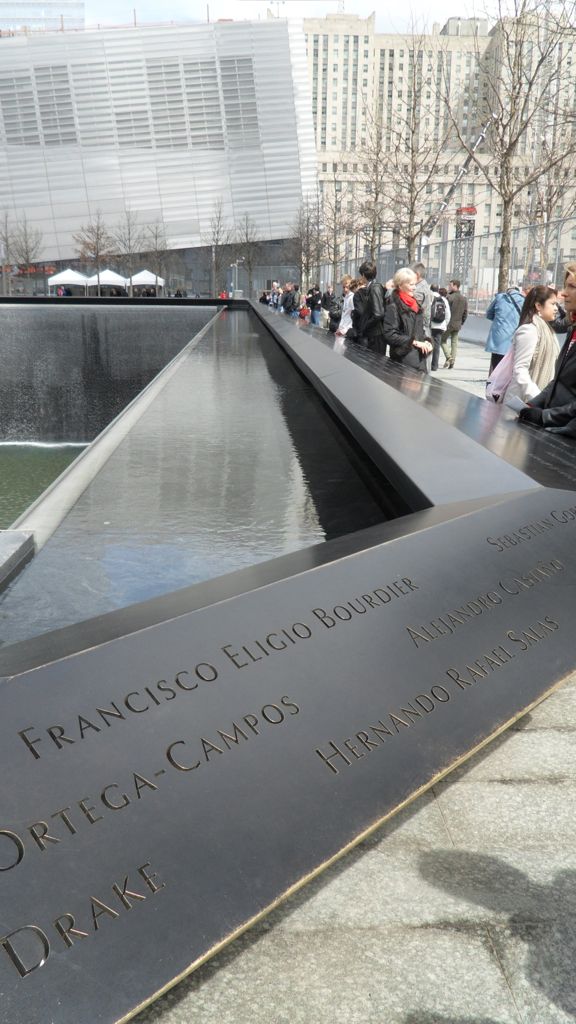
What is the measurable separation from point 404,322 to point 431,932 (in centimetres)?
672

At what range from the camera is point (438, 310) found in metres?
13.2

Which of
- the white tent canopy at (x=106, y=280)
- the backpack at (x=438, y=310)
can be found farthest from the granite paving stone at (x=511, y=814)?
the white tent canopy at (x=106, y=280)

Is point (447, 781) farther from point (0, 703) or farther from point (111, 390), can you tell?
point (111, 390)

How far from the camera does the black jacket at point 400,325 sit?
301 inches

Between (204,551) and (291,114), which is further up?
(291,114)

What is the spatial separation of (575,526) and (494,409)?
229cm

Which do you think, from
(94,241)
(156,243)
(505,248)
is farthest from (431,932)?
(94,241)

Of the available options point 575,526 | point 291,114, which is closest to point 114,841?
point 575,526

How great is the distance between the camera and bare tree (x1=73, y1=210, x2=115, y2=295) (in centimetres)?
6128

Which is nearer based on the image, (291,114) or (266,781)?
(266,781)

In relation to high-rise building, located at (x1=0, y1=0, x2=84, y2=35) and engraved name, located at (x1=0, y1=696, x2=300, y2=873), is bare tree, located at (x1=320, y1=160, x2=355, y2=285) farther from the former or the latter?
high-rise building, located at (x1=0, y1=0, x2=84, y2=35)

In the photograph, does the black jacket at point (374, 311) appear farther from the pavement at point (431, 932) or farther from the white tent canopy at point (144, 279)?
the white tent canopy at point (144, 279)

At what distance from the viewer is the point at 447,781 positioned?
2041 millimetres

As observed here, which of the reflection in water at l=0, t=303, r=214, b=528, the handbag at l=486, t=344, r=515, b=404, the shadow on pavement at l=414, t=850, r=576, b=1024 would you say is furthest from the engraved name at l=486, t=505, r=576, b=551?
the reflection in water at l=0, t=303, r=214, b=528
